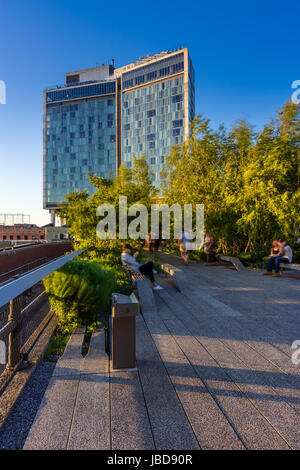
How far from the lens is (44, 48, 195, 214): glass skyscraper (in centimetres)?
6938

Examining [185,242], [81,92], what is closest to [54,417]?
[185,242]

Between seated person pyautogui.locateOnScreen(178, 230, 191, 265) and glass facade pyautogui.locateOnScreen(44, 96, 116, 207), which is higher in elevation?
glass facade pyautogui.locateOnScreen(44, 96, 116, 207)

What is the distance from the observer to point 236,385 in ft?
9.31

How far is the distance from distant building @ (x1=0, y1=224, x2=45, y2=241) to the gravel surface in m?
72.1

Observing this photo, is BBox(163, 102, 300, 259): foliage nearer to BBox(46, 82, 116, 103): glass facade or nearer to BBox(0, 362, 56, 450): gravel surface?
BBox(0, 362, 56, 450): gravel surface

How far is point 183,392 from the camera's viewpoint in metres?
2.70

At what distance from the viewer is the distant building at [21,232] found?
68.6 m

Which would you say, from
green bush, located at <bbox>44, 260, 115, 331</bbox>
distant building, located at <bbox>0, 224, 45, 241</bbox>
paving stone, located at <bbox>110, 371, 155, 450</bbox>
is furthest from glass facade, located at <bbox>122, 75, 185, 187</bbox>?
paving stone, located at <bbox>110, 371, 155, 450</bbox>

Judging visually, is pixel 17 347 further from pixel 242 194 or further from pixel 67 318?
pixel 242 194

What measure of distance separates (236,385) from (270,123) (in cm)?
1390

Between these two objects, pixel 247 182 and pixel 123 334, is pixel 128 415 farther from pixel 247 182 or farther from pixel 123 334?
pixel 247 182

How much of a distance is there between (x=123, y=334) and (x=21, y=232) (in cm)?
7494

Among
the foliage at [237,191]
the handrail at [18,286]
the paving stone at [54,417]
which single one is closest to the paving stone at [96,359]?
the paving stone at [54,417]

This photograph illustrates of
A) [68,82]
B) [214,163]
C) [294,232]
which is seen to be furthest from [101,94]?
[294,232]
